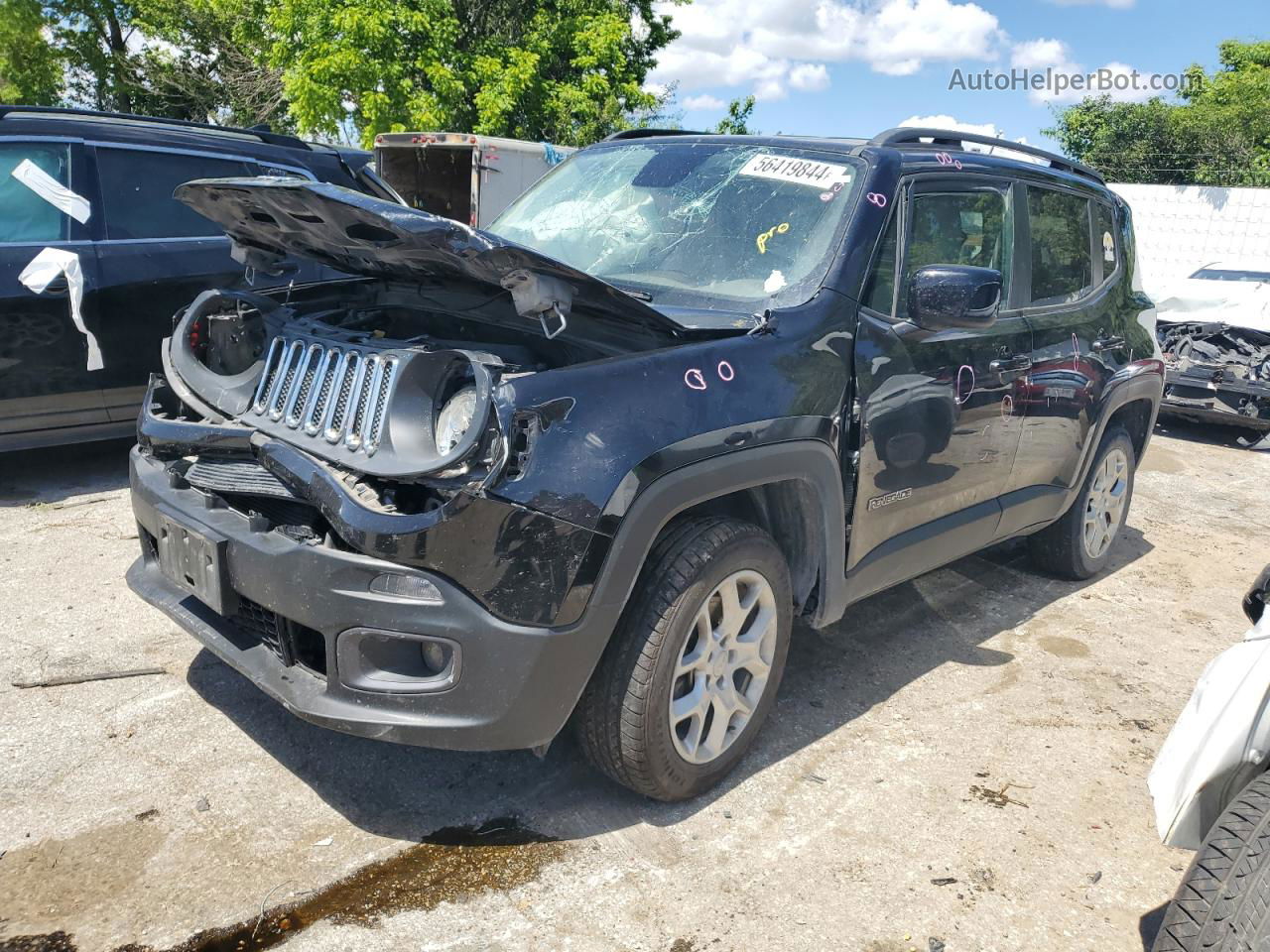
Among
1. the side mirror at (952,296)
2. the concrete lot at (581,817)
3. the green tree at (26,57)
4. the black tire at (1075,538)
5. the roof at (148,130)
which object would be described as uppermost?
the green tree at (26,57)

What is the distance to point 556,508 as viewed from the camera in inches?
97.0

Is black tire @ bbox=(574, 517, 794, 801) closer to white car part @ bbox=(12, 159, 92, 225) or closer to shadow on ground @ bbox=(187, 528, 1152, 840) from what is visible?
shadow on ground @ bbox=(187, 528, 1152, 840)

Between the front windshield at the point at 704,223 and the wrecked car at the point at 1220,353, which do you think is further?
the wrecked car at the point at 1220,353

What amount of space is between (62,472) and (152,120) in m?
2.05

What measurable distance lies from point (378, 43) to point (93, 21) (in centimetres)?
1546

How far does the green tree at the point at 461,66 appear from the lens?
15352 mm

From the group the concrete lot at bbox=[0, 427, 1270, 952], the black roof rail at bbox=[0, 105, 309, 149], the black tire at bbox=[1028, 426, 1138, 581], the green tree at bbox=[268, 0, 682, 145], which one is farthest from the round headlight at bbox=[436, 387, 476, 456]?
the green tree at bbox=[268, 0, 682, 145]

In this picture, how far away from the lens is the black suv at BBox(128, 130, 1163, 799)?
2.47 metres

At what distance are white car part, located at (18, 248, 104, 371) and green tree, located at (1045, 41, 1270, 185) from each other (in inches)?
890

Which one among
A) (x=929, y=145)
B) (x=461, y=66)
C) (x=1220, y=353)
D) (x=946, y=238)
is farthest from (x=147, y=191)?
(x=461, y=66)

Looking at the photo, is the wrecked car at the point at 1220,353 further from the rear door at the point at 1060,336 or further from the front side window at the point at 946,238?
the front side window at the point at 946,238

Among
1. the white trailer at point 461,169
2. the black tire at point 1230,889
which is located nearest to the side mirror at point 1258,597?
the black tire at point 1230,889

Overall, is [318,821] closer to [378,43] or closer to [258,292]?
[258,292]

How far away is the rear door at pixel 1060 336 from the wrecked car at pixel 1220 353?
516 cm
